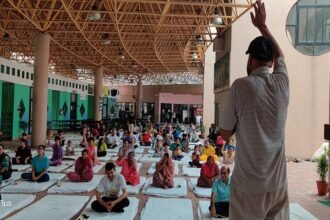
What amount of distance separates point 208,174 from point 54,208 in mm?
3674

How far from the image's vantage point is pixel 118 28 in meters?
17.8

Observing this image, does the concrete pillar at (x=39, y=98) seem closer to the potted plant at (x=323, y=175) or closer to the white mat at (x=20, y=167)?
the white mat at (x=20, y=167)

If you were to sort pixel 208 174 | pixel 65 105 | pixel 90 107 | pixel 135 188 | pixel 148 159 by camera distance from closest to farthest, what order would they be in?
pixel 135 188 → pixel 208 174 → pixel 148 159 → pixel 65 105 → pixel 90 107

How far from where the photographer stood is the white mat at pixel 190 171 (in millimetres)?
10578

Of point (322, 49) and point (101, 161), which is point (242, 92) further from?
point (322, 49)

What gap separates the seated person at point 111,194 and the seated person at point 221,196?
4.87ft

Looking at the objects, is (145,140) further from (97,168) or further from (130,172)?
(130,172)

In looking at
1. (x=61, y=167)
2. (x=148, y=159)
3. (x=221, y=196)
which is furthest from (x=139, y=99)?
(x=221, y=196)

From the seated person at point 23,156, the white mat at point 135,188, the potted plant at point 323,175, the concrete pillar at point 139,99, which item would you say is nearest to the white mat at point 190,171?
the white mat at point 135,188

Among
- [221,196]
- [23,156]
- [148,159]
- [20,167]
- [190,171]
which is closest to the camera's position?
[221,196]

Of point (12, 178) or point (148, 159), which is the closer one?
point (12, 178)

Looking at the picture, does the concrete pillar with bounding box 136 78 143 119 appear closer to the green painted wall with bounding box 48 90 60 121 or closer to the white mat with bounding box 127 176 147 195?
the green painted wall with bounding box 48 90 60 121

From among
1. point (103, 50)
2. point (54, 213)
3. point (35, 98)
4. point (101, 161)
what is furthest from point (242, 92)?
point (103, 50)

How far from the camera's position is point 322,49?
14.3m
